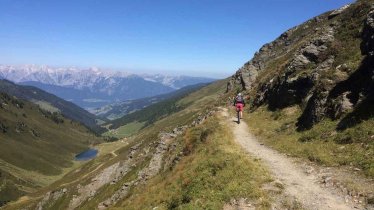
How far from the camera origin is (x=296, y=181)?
23.5 metres

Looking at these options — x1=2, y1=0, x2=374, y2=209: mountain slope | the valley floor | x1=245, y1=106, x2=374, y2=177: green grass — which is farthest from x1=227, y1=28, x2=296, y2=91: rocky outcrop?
the valley floor

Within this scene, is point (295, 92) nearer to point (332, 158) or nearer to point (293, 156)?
point (293, 156)

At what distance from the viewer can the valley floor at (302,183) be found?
1942cm

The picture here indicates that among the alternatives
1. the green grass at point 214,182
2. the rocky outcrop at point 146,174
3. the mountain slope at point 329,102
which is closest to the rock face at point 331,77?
the mountain slope at point 329,102

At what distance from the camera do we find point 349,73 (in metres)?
36.1

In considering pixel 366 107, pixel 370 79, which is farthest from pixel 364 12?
pixel 366 107

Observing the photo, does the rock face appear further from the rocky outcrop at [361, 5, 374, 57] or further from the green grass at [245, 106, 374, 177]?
the green grass at [245, 106, 374, 177]

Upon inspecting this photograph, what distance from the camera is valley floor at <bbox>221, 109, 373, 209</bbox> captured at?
63.7 feet

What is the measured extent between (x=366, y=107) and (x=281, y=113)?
1559 centimetres

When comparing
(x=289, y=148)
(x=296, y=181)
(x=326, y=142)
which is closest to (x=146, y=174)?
(x=289, y=148)

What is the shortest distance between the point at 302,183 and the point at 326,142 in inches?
284

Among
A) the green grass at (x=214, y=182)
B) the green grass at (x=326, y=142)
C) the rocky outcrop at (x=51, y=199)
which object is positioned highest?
the green grass at (x=326, y=142)

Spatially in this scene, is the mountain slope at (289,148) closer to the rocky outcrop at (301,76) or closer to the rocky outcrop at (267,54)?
the rocky outcrop at (301,76)

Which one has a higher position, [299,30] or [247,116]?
[299,30]
